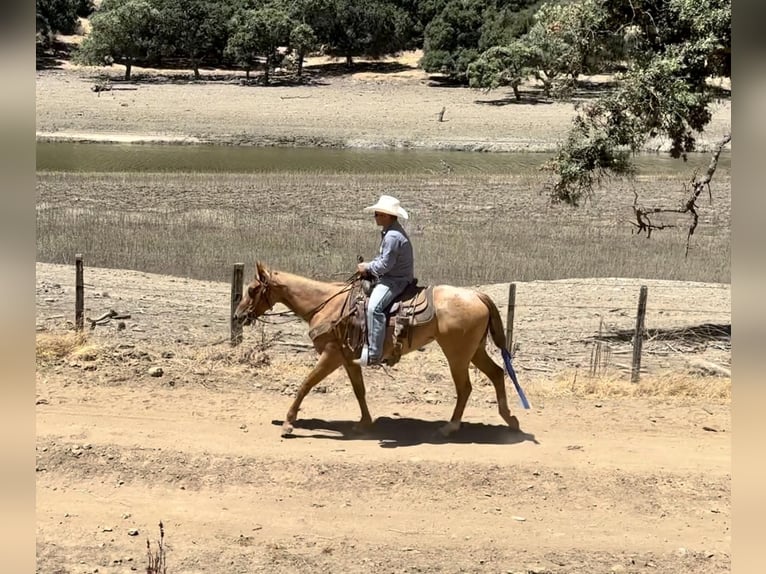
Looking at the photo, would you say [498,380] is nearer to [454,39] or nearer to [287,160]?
[287,160]

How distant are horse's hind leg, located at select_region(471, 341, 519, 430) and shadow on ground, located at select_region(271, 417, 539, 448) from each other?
0.55ft

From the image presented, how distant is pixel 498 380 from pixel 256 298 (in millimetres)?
Result: 2681

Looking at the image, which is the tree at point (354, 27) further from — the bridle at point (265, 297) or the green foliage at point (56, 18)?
the bridle at point (265, 297)

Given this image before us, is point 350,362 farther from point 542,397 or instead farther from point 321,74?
point 321,74

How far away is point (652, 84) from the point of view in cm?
1418

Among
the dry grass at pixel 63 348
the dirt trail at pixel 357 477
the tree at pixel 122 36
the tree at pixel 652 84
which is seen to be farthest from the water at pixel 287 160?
the dirt trail at pixel 357 477

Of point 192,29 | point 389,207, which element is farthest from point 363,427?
point 192,29

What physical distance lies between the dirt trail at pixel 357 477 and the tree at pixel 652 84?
215 inches

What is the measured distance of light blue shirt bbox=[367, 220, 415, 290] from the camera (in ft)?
28.1

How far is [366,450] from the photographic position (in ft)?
28.8

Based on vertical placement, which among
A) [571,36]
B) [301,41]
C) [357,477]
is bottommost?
[357,477]

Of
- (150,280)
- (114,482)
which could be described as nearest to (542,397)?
(114,482)

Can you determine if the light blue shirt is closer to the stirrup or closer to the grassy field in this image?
the stirrup

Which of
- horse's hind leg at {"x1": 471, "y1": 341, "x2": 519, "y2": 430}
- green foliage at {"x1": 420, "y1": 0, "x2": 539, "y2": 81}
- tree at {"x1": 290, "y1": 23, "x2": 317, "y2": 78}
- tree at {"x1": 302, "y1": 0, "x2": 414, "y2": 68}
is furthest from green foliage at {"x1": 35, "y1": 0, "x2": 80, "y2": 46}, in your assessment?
horse's hind leg at {"x1": 471, "y1": 341, "x2": 519, "y2": 430}
